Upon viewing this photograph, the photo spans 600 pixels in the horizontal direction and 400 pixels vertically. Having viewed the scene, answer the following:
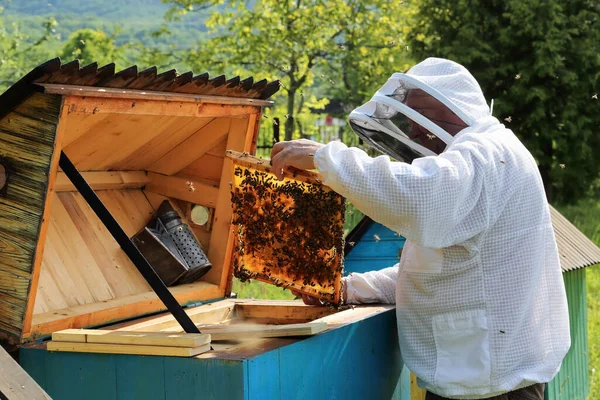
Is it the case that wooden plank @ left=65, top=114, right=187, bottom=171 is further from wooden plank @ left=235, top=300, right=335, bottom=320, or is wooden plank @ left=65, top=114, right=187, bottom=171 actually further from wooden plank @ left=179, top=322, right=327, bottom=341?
wooden plank @ left=179, top=322, right=327, bottom=341

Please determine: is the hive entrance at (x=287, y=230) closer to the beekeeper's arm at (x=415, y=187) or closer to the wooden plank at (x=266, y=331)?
the wooden plank at (x=266, y=331)

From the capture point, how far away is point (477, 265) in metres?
2.89

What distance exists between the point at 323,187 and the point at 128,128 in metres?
0.98

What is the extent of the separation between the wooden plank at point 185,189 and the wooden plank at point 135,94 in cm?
61

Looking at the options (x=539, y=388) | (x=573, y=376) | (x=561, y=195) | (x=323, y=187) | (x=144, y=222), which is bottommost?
(x=561, y=195)

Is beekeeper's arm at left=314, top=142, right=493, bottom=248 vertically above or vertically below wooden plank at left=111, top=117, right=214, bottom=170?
above

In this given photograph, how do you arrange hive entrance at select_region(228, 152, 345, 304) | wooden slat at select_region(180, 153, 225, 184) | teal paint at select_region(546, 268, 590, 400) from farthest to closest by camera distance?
teal paint at select_region(546, 268, 590, 400)
wooden slat at select_region(180, 153, 225, 184)
hive entrance at select_region(228, 152, 345, 304)

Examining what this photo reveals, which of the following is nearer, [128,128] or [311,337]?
[311,337]

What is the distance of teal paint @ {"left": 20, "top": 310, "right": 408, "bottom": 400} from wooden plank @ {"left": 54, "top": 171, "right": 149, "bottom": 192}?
1.02m

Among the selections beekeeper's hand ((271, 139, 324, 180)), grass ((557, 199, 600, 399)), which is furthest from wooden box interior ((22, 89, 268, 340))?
grass ((557, 199, 600, 399))

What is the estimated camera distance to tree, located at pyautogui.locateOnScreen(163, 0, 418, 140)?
1448cm

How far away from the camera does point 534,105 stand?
14.6 m

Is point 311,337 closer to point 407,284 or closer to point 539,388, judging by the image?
point 407,284

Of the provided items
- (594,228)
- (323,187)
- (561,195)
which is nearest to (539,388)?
(323,187)
